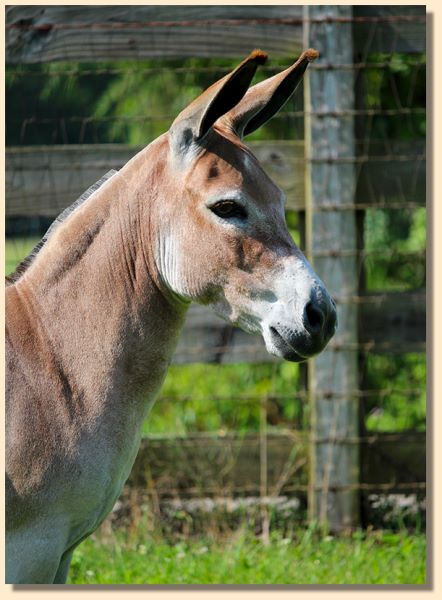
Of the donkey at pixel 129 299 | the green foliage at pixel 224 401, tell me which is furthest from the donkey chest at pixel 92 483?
the green foliage at pixel 224 401

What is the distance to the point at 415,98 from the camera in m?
4.71

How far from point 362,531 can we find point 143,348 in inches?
79.4

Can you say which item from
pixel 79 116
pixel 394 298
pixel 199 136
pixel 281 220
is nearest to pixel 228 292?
pixel 281 220

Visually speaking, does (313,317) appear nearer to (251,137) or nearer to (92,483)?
(92,483)

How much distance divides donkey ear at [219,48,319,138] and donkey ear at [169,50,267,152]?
161mm

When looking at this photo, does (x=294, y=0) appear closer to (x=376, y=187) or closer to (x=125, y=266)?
(x=376, y=187)

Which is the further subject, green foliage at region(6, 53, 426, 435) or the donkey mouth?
green foliage at region(6, 53, 426, 435)

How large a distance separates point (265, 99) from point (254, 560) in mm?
2017

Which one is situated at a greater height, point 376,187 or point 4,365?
point 376,187

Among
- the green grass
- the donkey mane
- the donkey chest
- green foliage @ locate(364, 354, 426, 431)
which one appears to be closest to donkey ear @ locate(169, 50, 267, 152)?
the donkey mane

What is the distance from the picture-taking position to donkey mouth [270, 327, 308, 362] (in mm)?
2099

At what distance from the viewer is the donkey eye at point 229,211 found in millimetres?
2131

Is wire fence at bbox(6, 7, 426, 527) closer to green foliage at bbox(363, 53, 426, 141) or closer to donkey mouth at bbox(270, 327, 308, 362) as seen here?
green foliage at bbox(363, 53, 426, 141)

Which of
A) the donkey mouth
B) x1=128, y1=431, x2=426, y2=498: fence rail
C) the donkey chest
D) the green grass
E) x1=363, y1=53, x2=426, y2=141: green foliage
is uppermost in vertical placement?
x1=363, y1=53, x2=426, y2=141: green foliage
